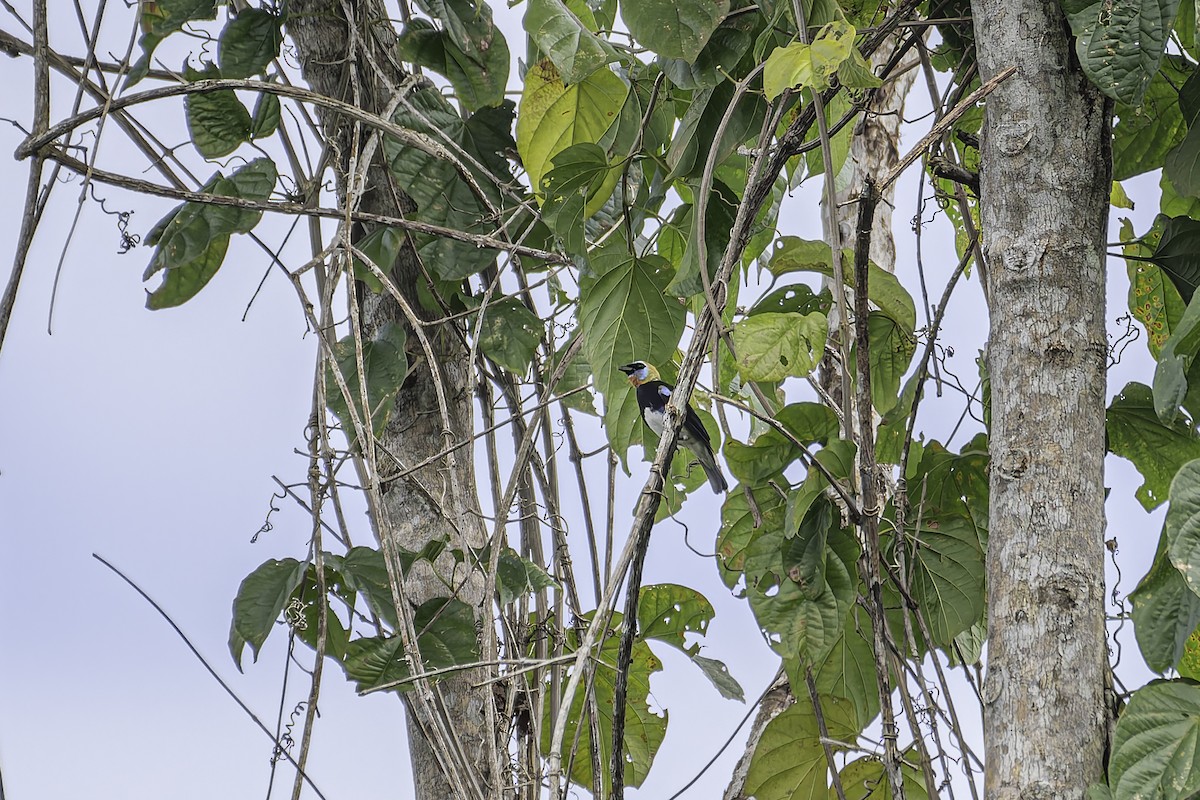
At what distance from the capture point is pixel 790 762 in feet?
5.11

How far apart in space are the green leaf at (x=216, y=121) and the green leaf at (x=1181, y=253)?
144cm

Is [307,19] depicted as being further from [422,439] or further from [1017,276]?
[1017,276]

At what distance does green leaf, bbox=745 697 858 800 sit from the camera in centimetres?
155

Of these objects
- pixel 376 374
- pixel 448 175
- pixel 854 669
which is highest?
pixel 448 175

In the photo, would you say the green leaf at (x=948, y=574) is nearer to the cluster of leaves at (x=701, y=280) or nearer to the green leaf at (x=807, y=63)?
the cluster of leaves at (x=701, y=280)

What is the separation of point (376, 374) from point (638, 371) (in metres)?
0.45

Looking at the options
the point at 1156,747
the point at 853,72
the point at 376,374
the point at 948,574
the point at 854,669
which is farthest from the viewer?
the point at 376,374

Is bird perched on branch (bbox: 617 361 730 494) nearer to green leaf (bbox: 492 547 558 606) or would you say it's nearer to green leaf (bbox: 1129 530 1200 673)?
green leaf (bbox: 492 547 558 606)

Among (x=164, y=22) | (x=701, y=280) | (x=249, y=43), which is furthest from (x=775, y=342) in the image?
(x=164, y=22)

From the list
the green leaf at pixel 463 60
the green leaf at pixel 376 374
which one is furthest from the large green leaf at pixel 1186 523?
the green leaf at pixel 463 60

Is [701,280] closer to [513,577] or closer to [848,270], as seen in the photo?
[848,270]

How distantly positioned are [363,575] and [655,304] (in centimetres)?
60

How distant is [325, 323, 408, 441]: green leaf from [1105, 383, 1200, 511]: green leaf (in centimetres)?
103

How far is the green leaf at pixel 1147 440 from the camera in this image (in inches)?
52.3
